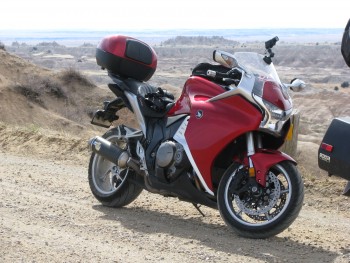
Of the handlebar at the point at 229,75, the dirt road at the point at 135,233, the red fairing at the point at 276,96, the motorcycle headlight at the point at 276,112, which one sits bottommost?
the dirt road at the point at 135,233

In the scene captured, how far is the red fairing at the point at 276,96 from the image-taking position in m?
5.76

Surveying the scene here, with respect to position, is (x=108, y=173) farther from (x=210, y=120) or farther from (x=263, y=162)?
(x=263, y=162)

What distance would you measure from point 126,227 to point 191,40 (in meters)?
174

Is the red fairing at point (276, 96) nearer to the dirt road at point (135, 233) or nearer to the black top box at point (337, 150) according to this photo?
the black top box at point (337, 150)

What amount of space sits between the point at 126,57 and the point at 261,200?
2225mm

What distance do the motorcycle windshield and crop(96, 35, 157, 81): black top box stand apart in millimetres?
1360

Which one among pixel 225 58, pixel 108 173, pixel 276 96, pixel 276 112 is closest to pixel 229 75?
pixel 225 58

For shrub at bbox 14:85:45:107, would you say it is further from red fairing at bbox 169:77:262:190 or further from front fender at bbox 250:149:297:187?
front fender at bbox 250:149:297:187

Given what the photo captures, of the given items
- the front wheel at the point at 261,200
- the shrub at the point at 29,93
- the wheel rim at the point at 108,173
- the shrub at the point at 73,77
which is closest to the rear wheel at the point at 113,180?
the wheel rim at the point at 108,173

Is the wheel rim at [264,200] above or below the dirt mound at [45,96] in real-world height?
above

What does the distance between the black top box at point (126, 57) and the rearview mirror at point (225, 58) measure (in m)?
1.23

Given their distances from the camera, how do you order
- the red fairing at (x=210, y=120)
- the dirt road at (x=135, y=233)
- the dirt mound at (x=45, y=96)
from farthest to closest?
the dirt mound at (x=45, y=96), the red fairing at (x=210, y=120), the dirt road at (x=135, y=233)

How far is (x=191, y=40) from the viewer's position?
586 ft

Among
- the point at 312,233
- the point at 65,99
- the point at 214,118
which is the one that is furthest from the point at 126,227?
the point at 65,99
